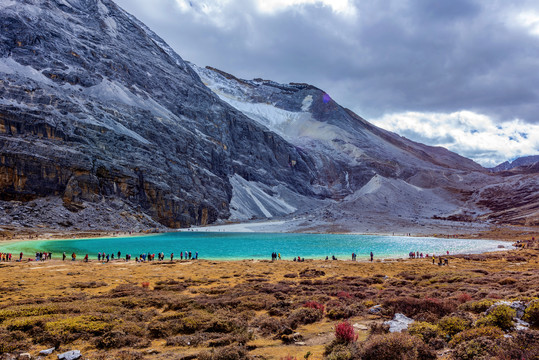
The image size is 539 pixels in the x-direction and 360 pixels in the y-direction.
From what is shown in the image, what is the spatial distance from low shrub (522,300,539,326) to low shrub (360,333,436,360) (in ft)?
10.5

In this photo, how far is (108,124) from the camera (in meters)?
114

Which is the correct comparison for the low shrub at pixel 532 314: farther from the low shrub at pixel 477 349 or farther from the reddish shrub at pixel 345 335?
the reddish shrub at pixel 345 335

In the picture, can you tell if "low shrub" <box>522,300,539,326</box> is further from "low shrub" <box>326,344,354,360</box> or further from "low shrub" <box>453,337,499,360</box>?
"low shrub" <box>326,344,354,360</box>

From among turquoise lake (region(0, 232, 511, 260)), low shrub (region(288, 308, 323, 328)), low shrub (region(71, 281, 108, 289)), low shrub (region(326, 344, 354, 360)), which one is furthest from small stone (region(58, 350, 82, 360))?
turquoise lake (region(0, 232, 511, 260))

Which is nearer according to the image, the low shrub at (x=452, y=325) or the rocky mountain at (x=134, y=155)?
the low shrub at (x=452, y=325)

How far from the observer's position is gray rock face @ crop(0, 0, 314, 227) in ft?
309

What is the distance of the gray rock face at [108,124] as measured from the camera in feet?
309

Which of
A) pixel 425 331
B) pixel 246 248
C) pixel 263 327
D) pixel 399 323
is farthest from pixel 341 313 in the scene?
pixel 246 248

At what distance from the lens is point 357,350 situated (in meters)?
7.57

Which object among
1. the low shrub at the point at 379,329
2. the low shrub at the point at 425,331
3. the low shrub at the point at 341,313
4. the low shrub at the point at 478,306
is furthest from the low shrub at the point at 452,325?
the low shrub at the point at 341,313

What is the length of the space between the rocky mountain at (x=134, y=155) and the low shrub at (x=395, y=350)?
98.6 meters

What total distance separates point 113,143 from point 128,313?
111 meters

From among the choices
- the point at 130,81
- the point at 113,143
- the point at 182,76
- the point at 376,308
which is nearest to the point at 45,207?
the point at 113,143

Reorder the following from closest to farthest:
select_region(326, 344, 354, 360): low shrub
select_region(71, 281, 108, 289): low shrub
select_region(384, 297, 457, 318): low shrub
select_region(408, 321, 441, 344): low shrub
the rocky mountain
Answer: select_region(326, 344, 354, 360): low shrub → select_region(408, 321, 441, 344): low shrub → select_region(384, 297, 457, 318): low shrub → select_region(71, 281, 108, 289): low shrub → the rocky mountain
